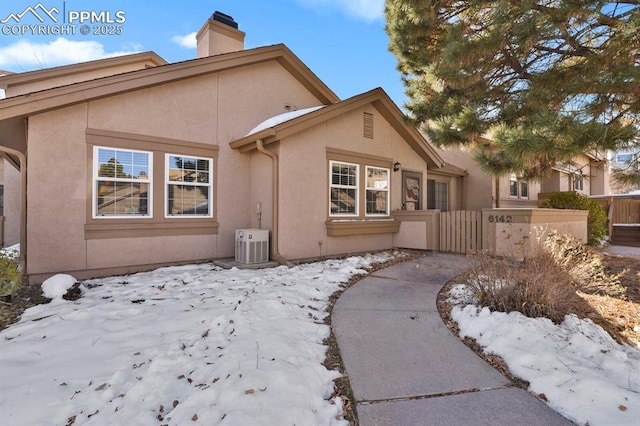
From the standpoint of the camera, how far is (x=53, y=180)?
19.2 ft

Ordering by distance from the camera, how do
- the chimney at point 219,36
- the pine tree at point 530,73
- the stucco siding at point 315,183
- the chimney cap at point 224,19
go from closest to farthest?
the pine tree at point 530,73, the stucco siding at point 315,183, the chimney at point 219,36, the chimney cap at point 224,19

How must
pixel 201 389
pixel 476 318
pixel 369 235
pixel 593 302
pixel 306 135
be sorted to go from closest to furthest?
pixel 201 389, pixel 476 318, pixel 593 302, pixel 306 135, pixel 369 235

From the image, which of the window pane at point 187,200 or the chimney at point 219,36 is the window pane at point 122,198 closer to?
the window pane at point 187,200

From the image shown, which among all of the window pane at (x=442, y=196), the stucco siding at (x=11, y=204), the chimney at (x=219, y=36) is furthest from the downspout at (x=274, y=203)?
the stucco siding at (x=11, y=204)

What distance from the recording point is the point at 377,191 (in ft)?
31.3

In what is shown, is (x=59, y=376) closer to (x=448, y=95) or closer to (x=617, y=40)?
(x=617, y=40)

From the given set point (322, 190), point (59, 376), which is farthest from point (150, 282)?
point (322, 190)

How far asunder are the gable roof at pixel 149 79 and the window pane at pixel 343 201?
12.3 ft

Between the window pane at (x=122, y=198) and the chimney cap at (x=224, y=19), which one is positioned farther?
the chimney cap at (x=224, y=19)

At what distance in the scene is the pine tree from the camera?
14.0ft

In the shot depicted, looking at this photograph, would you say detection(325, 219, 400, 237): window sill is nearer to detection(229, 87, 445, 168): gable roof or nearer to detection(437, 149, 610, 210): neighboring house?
detection(229, 87, 445, 168): gable roof

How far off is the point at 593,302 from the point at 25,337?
23.4 ft

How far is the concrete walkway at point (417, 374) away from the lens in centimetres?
225

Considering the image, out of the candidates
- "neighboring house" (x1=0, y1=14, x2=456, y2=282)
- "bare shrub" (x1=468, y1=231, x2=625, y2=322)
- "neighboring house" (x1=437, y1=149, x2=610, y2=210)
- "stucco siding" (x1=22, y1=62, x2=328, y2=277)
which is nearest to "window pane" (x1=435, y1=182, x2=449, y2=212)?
"neighboring house" (x1=437, y1=149, x2=610, y2=210)
